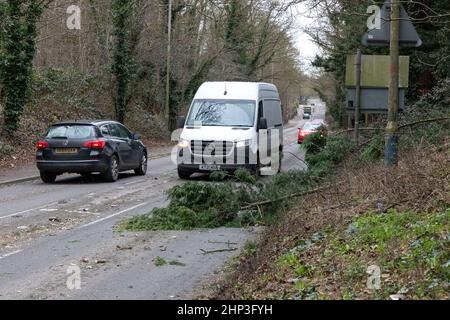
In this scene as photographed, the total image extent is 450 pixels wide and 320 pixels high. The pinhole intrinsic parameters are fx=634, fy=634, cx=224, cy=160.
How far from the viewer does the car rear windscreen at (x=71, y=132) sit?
56.3 feet

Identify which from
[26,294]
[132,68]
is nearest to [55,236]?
[26,294]

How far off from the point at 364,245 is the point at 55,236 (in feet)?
17.5

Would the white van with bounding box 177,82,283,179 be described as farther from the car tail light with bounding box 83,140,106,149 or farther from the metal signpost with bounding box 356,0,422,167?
the metal signpost with bounding box 356,0,422,167

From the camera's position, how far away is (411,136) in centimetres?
1298

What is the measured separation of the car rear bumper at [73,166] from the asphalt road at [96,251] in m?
2.19

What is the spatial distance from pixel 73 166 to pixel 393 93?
956 centimetres

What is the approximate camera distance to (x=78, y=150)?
55.6 feet

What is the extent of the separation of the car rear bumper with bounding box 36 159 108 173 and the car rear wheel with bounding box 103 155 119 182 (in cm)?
36

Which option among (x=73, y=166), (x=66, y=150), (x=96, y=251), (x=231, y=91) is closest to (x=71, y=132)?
(x=66, y=150)

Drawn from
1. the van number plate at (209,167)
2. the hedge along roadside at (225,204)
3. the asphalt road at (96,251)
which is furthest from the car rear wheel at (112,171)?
the hedge along roadside at (225,204)

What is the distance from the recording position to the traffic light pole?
10141mm

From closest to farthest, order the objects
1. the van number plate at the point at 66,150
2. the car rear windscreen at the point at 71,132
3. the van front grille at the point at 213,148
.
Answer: the van number plate at the point at 66,150 → the car rear windscreen at the point at 71,132 → the van front grille at the point at 213,148

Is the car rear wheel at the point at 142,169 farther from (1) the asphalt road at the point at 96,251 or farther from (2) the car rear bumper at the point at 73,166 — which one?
(1) the asphalt road at the point at 96,251

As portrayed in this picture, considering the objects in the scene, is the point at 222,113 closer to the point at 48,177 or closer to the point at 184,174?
the point at 184,174
